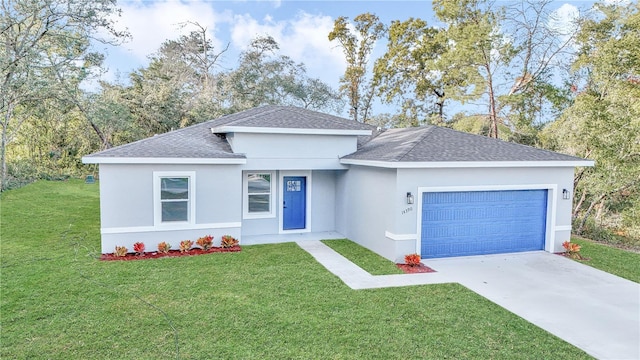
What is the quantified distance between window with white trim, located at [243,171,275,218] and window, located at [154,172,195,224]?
2242mm

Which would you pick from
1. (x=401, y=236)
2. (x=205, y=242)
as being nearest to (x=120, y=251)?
(x=205, y=242)

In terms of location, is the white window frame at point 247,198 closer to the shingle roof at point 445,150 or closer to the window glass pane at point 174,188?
the window glass pane at point 174,188

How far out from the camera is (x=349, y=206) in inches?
506

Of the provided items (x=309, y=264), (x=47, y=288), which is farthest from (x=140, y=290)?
(x=309, y=264)

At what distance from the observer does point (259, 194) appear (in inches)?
514

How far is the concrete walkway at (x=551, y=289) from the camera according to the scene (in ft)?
19.9

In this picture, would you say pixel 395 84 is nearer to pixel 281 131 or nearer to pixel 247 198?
pixel 281 131

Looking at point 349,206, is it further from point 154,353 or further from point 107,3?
point 107,3

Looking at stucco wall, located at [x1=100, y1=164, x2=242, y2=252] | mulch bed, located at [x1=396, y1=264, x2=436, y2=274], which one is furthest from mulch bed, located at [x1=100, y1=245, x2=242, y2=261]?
mulch bed, located at [x1=396, y1=264, x2=436, y2=274]

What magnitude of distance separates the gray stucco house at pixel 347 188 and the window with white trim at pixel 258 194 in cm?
4

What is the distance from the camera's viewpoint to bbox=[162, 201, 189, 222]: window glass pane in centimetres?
1098

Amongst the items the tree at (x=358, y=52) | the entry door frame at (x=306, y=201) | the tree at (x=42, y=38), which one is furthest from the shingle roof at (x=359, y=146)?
the tree at (x=358, y=52)

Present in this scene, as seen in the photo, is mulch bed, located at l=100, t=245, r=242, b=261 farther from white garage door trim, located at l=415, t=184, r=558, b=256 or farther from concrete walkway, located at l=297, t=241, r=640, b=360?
white garage door trim, located at l=415, t=184, r=558, b=256

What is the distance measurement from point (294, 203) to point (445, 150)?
18.2ft
